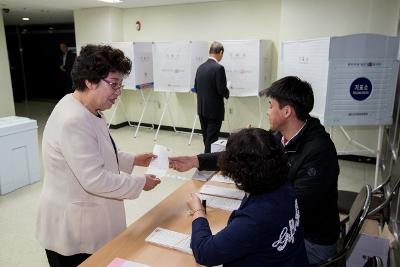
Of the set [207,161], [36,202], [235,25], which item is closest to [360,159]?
[235,25]

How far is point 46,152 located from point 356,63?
3095mm

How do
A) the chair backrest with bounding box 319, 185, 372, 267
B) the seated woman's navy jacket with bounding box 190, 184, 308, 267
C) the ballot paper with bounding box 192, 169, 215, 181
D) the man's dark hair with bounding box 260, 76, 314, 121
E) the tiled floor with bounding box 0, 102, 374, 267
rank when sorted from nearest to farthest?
the seated woman's navy jacket with bounding box 190, 184, 308, 267
the chair backrest with bounding box 319, 185, 372, 267
the man's dark hair with bounding box 260, 76, 314, 121
the ballot paper with bounding box 192, 169, 215, 181
the tiled floor with bounding box 0, 102, 374, 267

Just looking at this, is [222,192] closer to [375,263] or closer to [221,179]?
[221,179]

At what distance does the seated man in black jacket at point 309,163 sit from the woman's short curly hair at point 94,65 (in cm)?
77

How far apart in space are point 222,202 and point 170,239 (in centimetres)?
44

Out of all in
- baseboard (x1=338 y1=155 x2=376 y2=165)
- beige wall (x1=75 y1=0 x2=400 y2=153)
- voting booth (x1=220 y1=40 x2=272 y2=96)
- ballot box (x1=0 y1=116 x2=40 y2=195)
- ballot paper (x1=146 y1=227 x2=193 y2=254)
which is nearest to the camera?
ballot paper (x1=146 y1=227 x2=193 y2=254)

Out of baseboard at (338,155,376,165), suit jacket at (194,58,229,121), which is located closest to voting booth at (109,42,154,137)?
suit jacket at (194,58,229,121)

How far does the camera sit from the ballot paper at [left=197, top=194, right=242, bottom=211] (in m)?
1.71

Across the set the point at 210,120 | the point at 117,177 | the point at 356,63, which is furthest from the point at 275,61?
the point at 117,177

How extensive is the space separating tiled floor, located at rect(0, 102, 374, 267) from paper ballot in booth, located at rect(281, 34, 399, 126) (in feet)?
2.97

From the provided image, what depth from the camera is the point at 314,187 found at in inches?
56.7

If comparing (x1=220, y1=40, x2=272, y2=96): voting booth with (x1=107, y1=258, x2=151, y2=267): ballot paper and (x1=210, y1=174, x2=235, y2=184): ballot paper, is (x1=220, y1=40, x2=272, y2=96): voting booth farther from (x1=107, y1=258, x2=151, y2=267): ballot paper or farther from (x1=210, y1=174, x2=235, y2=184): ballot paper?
A: (x1=107, y1=258, x2=151, y2=267): ballot paper

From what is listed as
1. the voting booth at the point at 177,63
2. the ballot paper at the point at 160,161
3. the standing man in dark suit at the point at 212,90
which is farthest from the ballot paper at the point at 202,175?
the voting booth at the point at 177,63

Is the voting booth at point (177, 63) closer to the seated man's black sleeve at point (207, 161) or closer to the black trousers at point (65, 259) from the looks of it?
the seated man's black sleeve at point (207, 161)
